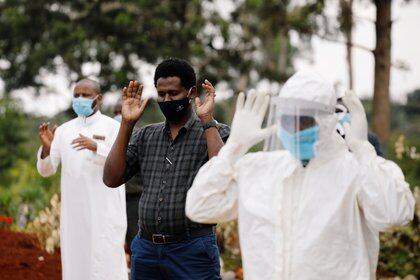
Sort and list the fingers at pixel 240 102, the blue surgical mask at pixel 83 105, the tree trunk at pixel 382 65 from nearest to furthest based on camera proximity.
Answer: the fingers at pixel 240 102 < the blue surgical mask at pixel 83 105 < the tree trunk at pixel 382 65

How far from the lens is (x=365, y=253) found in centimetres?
342

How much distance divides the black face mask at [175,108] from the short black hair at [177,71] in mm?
98

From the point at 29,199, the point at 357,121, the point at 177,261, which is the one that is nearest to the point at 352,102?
the point at 357,121

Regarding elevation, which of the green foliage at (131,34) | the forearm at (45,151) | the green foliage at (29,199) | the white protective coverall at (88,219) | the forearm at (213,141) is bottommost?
the green foliage at (29,199)

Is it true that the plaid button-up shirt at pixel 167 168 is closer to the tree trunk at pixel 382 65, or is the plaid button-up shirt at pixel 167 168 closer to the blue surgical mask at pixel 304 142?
the blue surgical mask at pixel 304 142

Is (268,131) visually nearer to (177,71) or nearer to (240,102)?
(240,102)

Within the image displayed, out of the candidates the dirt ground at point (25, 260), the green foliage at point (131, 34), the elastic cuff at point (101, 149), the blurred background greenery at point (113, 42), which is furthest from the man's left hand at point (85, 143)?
the green foliage at point (131, 34)

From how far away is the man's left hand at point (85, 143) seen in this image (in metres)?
6.10

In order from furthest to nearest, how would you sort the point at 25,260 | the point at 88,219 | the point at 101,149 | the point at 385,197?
the point at 25,260
the point at 88,219
the point at 101,149
the point at 385,197

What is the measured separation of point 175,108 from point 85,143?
172cm

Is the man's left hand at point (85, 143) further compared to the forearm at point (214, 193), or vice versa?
the man's left hand at point (85, 143)

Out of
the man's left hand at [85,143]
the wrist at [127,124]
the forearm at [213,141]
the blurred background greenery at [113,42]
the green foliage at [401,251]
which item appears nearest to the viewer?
the forearm at [213,141]

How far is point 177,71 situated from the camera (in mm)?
4559

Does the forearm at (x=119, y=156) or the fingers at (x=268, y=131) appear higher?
the fingers at (x=268, y=131)
